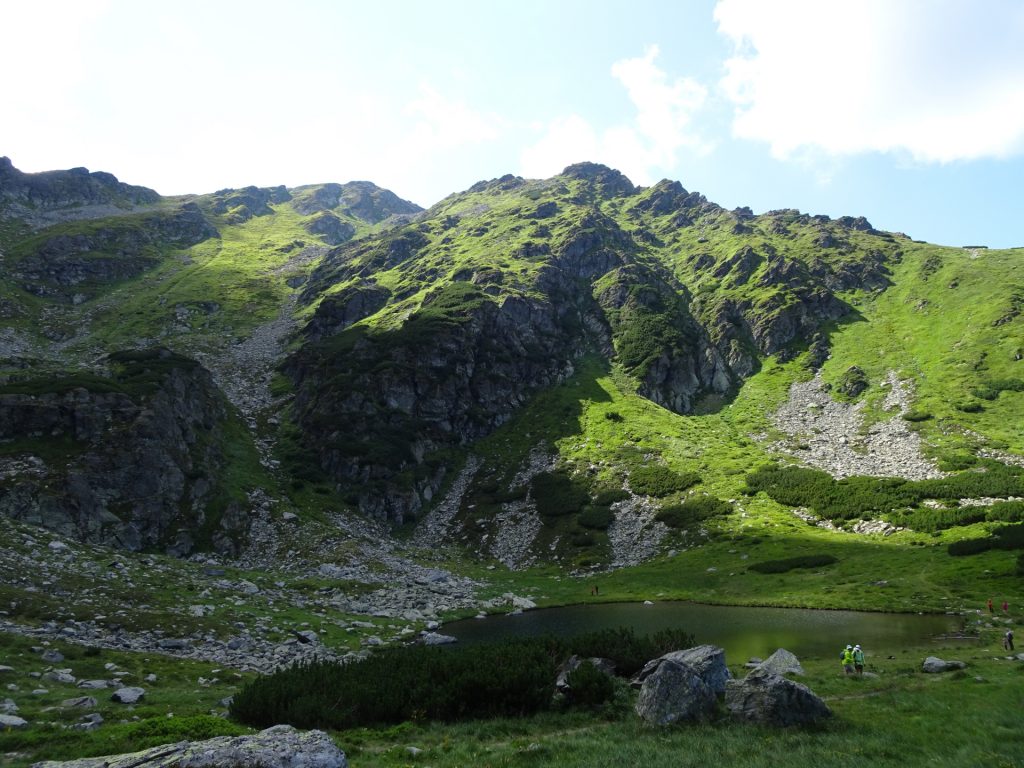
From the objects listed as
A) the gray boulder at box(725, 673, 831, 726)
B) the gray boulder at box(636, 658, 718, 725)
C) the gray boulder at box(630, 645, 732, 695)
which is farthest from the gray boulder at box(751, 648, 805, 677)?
the gray boulder at box(636, 658, 718, 725)

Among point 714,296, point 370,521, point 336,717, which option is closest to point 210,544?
point 370,521

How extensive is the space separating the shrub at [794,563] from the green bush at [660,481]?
24371 millimetres

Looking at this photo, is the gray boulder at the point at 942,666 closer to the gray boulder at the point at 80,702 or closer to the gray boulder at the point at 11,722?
the gray boulder at the point at 80,702

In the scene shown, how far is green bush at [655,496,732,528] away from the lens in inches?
3014

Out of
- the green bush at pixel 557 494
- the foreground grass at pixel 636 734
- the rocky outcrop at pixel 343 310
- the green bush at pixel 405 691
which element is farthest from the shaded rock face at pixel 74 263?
the green bush at pixel 405 691

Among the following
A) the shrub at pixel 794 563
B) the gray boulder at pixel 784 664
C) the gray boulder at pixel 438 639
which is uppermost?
the gray boulder at pixel 784 664

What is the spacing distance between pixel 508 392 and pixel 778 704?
105 m

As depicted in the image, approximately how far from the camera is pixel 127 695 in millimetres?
22641

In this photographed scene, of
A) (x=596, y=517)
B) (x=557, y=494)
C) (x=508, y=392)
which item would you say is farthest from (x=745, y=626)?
(x=508, y=392)

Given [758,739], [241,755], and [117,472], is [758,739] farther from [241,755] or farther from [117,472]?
[117,472]

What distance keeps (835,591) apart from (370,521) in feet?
205

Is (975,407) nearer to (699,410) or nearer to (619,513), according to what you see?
(699,410)

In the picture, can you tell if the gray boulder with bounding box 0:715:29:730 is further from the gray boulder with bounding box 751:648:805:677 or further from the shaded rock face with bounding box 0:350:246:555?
the shaded rock face with bounding box 0:350:246:555

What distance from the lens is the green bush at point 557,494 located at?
85750mm
